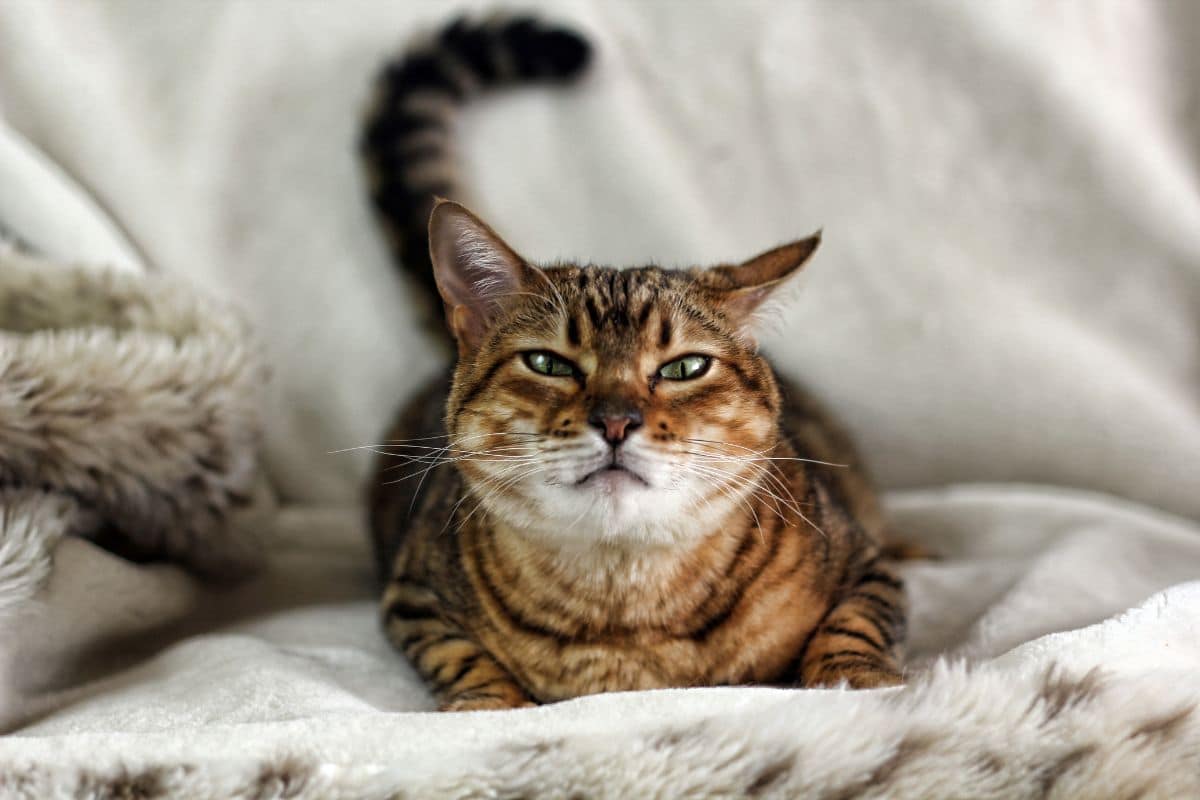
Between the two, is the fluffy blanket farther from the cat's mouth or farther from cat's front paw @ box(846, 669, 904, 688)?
the cat's mouth

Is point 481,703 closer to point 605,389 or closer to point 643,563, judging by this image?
point 643,563

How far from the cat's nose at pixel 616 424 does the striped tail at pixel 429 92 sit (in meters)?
0.83

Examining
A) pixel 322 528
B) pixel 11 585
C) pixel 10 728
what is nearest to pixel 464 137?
→ pixel 322 528

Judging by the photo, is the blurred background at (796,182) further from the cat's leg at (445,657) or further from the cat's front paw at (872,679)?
the cat's front paw at (872,679)

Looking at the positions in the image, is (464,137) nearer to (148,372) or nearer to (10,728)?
(148,372)

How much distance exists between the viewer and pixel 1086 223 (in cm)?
168

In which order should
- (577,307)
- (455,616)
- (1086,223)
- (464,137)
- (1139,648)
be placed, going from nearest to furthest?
(1139,648) < (577,307) < (455,616) < (1086,223) < (464,137)

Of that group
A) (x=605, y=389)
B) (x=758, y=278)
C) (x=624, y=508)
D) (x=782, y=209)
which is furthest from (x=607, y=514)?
(x=782, y=209)

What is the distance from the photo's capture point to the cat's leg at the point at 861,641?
1027 millimetres

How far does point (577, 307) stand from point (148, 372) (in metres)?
0.57

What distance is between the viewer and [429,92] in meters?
1.70

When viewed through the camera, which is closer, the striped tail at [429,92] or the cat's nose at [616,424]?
the cat's nose at [616,424]

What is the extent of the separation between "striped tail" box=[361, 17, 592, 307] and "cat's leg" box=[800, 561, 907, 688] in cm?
94

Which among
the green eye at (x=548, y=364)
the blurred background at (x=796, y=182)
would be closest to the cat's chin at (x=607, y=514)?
the green eye at (x=548, y=364)
